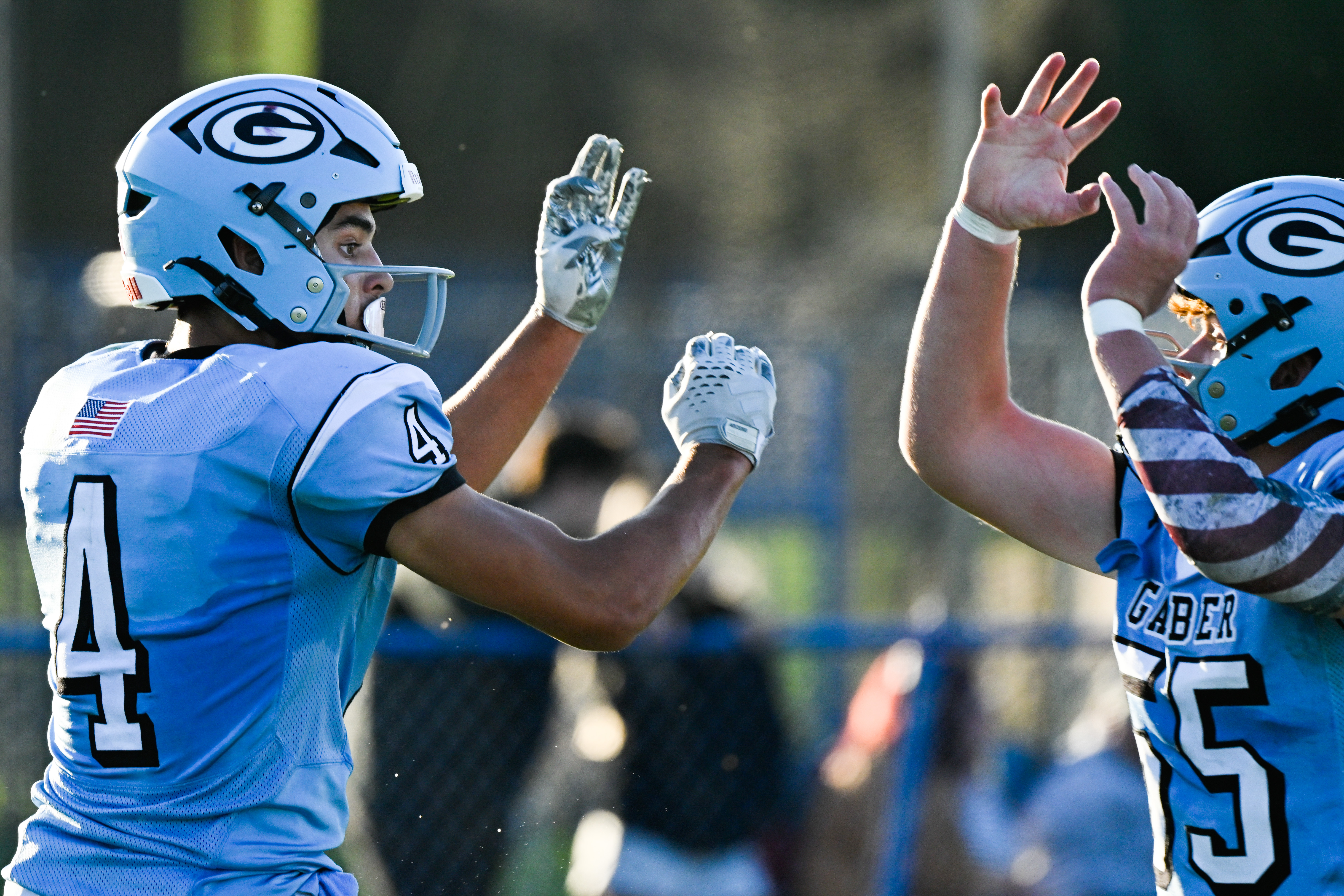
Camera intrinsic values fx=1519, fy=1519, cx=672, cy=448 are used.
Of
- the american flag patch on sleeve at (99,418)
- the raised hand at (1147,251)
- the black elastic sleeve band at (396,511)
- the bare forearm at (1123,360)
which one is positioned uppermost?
the raised hand at (1147,251)

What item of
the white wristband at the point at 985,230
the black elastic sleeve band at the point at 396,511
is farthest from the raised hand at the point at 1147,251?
the black elastic sleeve band at the point at 396,511

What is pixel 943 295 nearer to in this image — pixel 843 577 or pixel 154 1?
pixel 843 577

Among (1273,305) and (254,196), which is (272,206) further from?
(1273,305)

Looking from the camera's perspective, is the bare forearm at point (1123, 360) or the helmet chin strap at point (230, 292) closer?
the bare forearm at point (1123, 360)

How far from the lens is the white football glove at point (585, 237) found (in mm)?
3303

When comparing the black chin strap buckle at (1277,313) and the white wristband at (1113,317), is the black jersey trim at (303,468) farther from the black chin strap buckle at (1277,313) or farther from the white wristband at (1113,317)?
the black chin strap buckle at (1277,313)

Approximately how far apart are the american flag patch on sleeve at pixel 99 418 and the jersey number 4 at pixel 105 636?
73mm

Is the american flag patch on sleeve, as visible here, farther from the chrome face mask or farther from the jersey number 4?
the chrome face mask

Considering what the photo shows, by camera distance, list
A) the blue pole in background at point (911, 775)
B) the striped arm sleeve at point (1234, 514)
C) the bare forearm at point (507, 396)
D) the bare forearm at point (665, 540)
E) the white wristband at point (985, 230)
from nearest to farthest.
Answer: the striped arm sleeve at point (1234, 514)
the bare forearm at point (665, 540)
the white wristband at point (985, 230)
the bare forearm at point (507, 396)
the blue pole in background at point (911, 775)

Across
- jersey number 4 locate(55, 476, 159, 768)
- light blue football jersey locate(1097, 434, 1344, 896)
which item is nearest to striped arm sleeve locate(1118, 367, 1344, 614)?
light blue football jersey locate(1097, 434, 1344, 896)

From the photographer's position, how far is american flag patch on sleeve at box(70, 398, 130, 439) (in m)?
2.37

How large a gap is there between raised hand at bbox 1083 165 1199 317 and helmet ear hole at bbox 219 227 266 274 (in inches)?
54.5

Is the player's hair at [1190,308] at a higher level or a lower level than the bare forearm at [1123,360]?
higher

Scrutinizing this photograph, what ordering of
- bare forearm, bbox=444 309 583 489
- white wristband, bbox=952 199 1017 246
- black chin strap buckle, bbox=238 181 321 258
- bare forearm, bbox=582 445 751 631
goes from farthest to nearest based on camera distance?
bare forearm, bbox=444 309 583 489
white wristband, bbox=952 199 1017 246
black chin strap buckle, bbox=238 181 321 258
bare forearm, bbox=582 445 751 631
